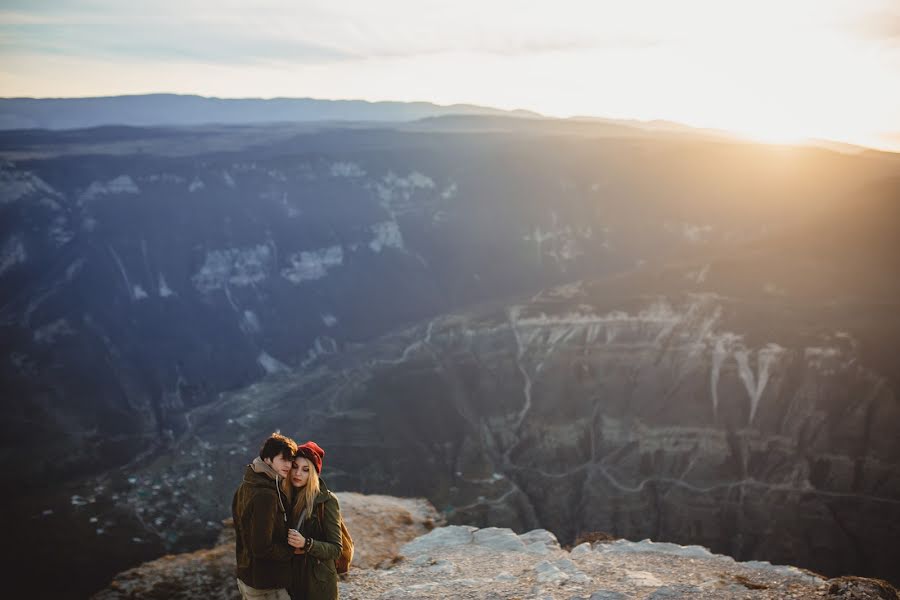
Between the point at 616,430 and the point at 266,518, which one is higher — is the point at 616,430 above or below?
below

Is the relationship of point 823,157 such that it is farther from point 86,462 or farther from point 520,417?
point 86,462

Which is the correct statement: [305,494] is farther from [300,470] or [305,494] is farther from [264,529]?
[264,529]

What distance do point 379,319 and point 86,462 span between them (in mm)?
41902

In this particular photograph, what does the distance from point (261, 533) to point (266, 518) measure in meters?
0.22

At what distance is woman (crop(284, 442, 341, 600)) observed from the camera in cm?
795

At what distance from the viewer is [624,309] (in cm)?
6794

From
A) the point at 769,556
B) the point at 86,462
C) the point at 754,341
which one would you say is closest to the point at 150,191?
the point at 86,462

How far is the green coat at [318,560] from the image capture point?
26.9 ft

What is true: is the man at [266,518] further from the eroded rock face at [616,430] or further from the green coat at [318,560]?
the eroded rock face at [616,430]

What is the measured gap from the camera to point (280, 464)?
7691 millimetres

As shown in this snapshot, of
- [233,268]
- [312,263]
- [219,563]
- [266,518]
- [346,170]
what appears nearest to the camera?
[266,518]

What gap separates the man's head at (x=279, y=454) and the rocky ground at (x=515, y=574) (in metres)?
8.08

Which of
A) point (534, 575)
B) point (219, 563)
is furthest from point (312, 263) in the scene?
point (534, 575)

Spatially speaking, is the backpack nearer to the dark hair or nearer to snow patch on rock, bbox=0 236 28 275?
the dark hair
